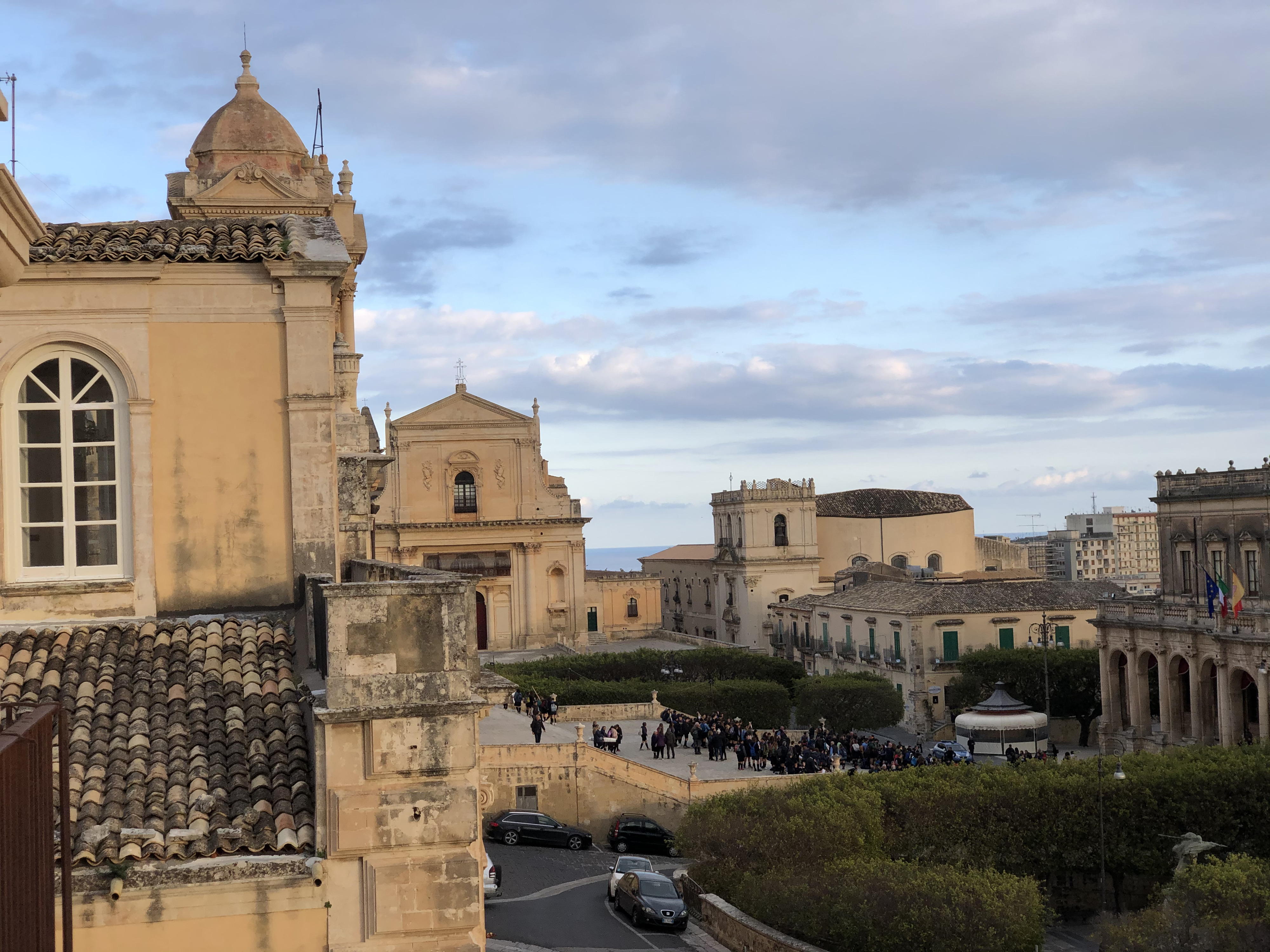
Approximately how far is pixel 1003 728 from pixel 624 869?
17.8 metres

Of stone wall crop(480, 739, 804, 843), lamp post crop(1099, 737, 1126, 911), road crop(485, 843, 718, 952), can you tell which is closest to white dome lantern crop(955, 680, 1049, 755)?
stone wall crop(480, 739, 804, 843)

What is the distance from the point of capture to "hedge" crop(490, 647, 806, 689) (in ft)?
185

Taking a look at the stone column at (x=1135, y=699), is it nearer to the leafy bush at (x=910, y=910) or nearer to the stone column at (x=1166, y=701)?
the stone column at (x=1166, y=701)

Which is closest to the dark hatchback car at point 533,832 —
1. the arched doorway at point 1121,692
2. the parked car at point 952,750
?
the parked car at point 952,750

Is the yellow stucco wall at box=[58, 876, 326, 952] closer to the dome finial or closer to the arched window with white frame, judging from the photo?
the arched window with white frame

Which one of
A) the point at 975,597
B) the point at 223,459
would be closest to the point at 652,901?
the point at 223,459

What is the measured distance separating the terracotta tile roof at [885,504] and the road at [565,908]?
195ft

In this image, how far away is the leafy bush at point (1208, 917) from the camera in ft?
64.7

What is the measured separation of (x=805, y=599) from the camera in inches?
3088

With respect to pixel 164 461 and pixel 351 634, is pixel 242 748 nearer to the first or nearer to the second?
pixel 351 634

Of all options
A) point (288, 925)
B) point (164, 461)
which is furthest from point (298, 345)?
point (288, 925)

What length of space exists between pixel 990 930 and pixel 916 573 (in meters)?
65.1

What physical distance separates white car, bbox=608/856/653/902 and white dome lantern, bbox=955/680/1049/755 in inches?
610

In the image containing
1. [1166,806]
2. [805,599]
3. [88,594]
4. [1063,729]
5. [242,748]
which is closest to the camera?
[242,748]
